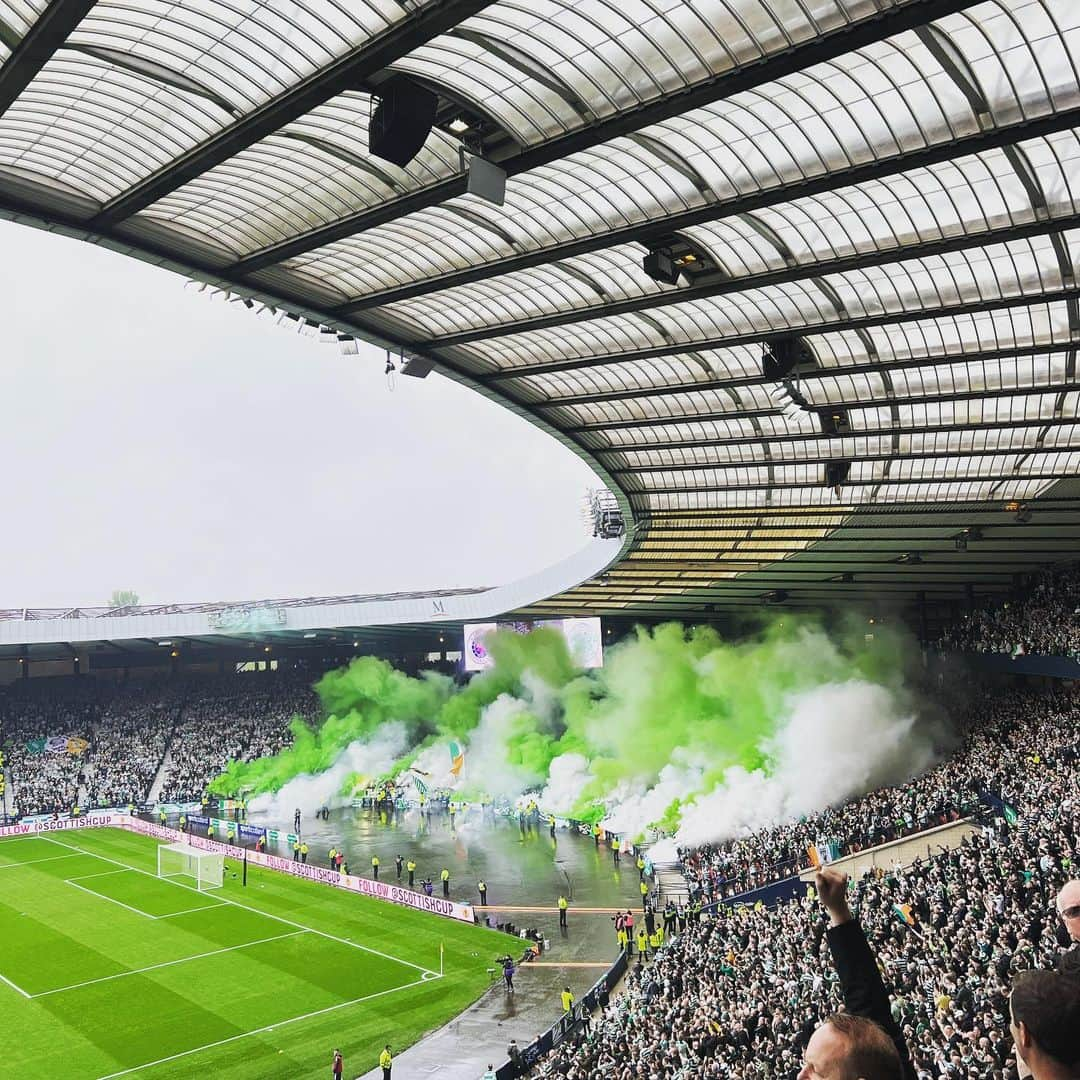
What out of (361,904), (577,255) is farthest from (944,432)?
(361,904)

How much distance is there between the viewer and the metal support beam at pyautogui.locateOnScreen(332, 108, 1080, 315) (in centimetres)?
1505

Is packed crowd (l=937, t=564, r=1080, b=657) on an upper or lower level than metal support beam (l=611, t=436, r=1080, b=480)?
lower

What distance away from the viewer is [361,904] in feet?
128

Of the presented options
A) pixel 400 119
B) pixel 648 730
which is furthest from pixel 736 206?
pixel 648 730

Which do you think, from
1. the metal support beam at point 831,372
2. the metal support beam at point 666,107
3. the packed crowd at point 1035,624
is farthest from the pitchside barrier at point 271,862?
the packed crowd at point 1035,624

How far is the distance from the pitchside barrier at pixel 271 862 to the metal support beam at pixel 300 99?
26821 millimetres

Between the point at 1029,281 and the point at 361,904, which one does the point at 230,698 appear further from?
the point at 1029,281

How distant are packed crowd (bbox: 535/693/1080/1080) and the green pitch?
6.29 meters

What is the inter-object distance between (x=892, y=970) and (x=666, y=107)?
16.5 meters

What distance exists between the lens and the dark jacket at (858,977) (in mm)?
3693

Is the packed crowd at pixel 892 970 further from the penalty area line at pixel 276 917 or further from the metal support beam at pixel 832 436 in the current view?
the metal support beam at pixel 832 436

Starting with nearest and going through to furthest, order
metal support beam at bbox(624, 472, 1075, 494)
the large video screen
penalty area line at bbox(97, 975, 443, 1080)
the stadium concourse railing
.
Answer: penalty area line at bbox(97, 975, 443, 1080)
metal support beam at bbox(624, 472, 1075, 494)
the stadium concourse railing
the large video screen

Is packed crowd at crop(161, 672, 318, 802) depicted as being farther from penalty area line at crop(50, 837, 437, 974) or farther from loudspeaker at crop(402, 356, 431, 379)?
loudspeaker at crop(402, 356, 431, 379)

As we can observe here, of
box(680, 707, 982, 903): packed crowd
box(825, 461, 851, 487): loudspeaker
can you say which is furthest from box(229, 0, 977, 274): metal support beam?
box(680, 707, 982, 903): packed crowd
